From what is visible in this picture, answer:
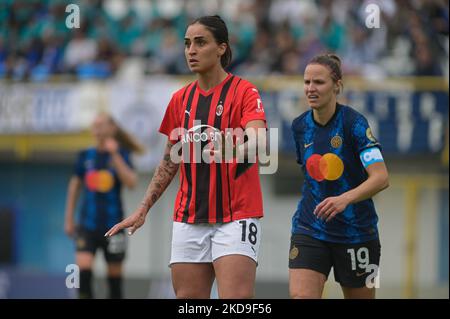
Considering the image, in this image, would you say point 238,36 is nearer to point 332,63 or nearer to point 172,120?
point 332,63

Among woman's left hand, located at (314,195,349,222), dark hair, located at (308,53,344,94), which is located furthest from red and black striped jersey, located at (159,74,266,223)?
dark hair, located at (308,53,344,94)

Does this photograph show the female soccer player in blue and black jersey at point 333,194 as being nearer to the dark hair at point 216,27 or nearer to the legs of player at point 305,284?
the legs of player at point 305,284

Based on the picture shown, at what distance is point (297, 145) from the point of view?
7.50 metres

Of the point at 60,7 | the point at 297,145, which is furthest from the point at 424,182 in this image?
the point at 297,145

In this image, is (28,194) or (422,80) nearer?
(422,80)

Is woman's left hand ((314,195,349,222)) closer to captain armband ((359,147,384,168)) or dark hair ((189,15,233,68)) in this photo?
captain armband ((359,147,384,168))

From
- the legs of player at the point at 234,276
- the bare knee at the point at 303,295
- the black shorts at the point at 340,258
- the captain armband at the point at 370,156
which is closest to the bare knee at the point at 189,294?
the legs of player at the point at 234,276

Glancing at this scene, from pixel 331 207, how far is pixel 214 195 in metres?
0.78

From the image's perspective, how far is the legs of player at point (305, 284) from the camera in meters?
7.00

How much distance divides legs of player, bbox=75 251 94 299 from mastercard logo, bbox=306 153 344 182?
5137 millimetres

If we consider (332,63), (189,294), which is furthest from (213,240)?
(332,63)

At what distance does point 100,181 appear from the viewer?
12.3 meters
